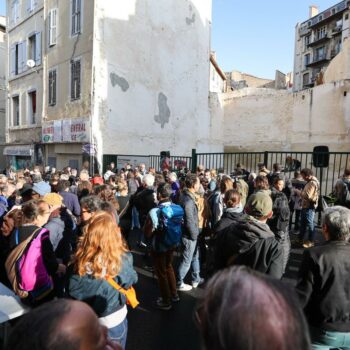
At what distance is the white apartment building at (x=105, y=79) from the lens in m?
14.9

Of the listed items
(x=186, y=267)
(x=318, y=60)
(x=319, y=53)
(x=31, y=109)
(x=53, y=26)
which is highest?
(x=319, y=53)

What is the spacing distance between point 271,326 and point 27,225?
2665 mm

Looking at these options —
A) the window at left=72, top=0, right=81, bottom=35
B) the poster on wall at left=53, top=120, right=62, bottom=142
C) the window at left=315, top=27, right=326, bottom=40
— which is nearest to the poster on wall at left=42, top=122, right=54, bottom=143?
the poster on wall at left=53, top=120, right=62, bottom=142

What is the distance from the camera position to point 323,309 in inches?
87.5

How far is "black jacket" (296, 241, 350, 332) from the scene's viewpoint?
2.21m

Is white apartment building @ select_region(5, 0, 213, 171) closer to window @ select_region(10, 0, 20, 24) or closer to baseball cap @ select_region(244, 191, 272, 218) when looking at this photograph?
window @ select_region(10, 0, 20, 24)

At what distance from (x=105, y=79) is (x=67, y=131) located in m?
3.39

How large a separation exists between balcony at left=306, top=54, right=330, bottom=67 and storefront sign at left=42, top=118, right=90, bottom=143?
131 ft

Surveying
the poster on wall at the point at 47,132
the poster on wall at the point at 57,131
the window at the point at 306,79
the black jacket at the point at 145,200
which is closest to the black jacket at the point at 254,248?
the black jacket at the point at 145,200

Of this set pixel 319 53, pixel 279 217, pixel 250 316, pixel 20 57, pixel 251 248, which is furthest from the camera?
pixel 319 53

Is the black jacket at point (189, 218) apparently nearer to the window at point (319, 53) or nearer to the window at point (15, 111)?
the window at point (15, 111)

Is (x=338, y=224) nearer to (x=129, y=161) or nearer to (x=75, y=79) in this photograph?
(x=129, y=161)

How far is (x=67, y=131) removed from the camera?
16.0 metres

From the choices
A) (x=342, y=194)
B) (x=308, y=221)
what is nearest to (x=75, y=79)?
(x=308, y=221)
